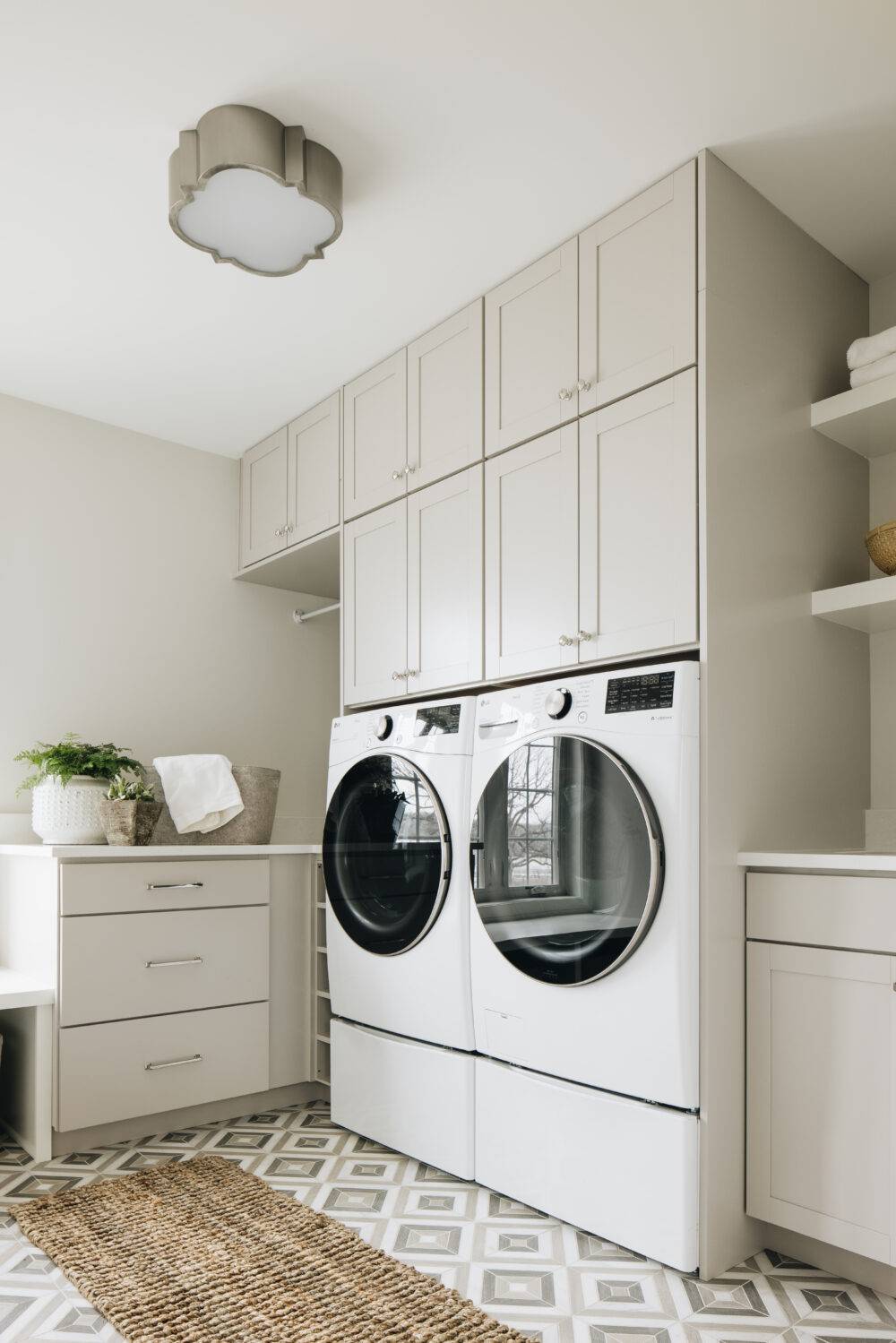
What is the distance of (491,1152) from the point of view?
2320 mm

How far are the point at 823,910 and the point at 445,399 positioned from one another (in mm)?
1625

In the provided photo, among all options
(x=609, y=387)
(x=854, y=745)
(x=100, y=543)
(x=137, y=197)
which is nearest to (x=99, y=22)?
(x=137, y=197)

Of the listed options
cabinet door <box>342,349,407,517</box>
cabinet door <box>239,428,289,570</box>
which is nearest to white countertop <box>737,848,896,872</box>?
cabinet door <box>342,349,407,517</box>

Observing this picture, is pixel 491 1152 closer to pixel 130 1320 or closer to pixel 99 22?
pixel 130 1320

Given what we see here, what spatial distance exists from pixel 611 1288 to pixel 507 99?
2.28 meters

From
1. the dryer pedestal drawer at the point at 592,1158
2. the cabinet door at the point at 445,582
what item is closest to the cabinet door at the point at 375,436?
the cabinet door at the point at 445,582

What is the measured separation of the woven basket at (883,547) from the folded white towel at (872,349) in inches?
14.6

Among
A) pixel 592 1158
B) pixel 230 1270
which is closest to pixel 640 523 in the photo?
pixel 592 1158

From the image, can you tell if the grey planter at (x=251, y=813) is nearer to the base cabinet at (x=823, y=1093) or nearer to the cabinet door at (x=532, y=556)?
the cabinet door at (x=532, y=556)

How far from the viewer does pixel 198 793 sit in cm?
299

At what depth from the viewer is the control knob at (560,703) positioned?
2217 millimetres

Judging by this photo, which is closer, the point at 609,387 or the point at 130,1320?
the point at 130,1320

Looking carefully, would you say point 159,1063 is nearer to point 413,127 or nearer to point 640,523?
point 640,523

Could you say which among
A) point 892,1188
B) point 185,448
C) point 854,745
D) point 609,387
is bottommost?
point 892,1188
